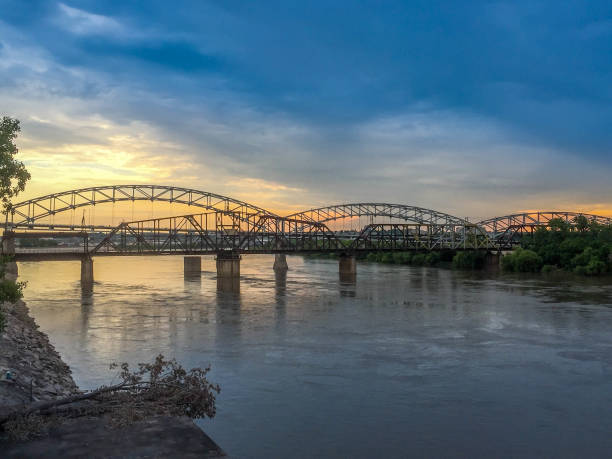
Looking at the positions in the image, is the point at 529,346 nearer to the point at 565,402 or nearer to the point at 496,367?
the point at 496,367

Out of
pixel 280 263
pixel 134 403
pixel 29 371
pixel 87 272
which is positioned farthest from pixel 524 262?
pixel 134 403

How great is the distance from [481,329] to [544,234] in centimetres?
8303

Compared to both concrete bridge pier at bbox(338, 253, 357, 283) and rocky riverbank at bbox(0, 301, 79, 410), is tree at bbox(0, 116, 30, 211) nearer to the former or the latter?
rocky riverbank at bbox(0, 301, 79, 410)

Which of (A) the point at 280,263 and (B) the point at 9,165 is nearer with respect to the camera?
(B) the point at 9,165

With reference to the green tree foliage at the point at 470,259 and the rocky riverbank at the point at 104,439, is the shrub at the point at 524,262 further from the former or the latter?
the rocky riverbank at the point at 104,439

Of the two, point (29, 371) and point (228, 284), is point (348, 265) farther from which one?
point (29, 371)

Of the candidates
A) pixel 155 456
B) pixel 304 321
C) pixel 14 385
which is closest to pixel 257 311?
pixel 304 321

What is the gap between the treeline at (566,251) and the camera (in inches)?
3711

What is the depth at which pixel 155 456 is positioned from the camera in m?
13.1

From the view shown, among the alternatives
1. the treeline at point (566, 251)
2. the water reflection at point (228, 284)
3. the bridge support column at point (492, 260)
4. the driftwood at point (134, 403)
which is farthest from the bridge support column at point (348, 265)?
the driftwood at point (134, 403)

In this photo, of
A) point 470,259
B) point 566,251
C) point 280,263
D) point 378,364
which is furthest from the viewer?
point 470,259

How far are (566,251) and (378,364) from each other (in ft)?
284

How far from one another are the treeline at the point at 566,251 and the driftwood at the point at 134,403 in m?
A: 89.4

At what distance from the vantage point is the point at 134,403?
53.0 feet
